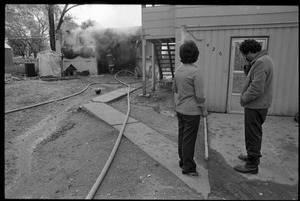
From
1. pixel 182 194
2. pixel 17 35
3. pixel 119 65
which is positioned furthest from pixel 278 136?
pixel 119 65

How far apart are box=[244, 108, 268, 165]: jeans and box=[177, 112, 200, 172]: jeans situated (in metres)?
0.70

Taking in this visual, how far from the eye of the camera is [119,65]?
14.4m

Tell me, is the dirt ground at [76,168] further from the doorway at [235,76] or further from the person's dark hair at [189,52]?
the doorway at [235,76]

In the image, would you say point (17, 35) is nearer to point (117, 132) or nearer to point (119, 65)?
point (117, 132)

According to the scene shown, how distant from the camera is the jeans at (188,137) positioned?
2570 millimetres

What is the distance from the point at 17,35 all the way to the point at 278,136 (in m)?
4.37

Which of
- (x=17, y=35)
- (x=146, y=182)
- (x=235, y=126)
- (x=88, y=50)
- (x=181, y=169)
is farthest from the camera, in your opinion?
(x=88, y=50)

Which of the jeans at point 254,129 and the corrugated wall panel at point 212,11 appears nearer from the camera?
the jeans at point 254,129

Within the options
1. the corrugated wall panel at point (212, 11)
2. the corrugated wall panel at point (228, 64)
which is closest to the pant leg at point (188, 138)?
the corrugated wall panel at point (228, 64)

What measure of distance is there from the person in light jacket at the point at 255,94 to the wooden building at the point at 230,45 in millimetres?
2462

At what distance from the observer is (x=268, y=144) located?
3.60m

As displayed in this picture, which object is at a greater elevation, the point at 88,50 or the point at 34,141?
the point at 88,50

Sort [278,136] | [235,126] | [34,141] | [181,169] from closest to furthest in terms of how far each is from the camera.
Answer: [34,141] → [181,169] → [278,136] → [235,126]

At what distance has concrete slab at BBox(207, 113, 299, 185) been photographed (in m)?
2.72
